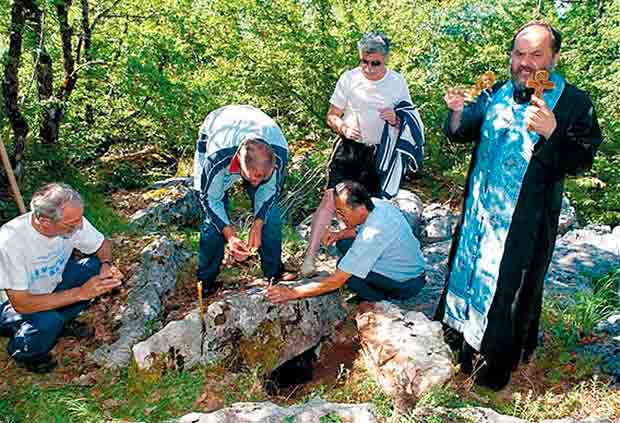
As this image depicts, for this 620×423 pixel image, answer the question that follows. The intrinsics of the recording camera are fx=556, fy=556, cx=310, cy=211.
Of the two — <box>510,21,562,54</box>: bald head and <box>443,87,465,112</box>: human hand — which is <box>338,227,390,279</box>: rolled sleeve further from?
<box>510,21,562,54</box>: bald head

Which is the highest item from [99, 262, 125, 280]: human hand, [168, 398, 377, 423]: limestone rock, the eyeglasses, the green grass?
the eyeglasses

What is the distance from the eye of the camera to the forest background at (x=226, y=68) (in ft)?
20.8

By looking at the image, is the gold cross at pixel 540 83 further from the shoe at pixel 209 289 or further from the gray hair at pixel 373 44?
the shoe at pixel 209 289

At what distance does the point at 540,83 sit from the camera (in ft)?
9.73

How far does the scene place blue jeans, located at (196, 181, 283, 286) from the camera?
4102mm

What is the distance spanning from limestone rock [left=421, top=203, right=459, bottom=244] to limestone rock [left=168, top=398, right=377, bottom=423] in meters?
3.92

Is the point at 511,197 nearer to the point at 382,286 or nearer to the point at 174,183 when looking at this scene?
the point at 382,286

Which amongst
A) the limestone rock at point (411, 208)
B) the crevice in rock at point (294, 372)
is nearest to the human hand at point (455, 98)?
the crevice in rock at point (294, 372)

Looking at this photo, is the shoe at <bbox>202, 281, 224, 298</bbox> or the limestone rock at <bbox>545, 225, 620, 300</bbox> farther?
the limestone rock at <bbox>545, 225, 620, 300</bbox>

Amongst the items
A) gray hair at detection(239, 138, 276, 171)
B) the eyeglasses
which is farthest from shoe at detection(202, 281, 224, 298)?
the eyeglasses

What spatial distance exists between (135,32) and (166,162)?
256cm

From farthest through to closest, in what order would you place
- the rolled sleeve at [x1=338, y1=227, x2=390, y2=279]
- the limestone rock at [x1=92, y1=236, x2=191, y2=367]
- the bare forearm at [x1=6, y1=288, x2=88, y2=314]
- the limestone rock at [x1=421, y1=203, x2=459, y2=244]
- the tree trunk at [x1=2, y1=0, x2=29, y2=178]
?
the limestone rock at [x1=421, y1=203, x2=459, y2=244]
the tree trunk at [x1=2, y1=0, x2=29, y2=178]
the limestone rock at [x1=92, y1=236, x2=191, y2=367]
the rolled sleeve at [x1=338, y1=227, x2=390, y2=279]
the bare forearm at [x1=6, y1=288, x2=88, y2=314]

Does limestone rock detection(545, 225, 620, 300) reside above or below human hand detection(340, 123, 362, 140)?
below

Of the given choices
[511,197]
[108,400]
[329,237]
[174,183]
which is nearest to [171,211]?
[174,183]
